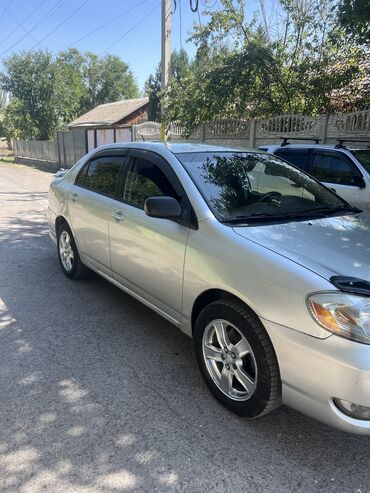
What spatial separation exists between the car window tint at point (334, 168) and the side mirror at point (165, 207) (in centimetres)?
462

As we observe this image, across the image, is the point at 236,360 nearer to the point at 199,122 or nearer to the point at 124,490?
the point at 124,490

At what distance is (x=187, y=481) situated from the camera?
7.45ft

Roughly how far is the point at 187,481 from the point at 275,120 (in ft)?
34.7

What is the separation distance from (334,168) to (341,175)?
0.64ft

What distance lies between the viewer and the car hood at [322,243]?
245 centimetres

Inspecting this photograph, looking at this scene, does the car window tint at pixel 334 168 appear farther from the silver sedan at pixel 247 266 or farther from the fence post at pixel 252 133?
the fence post at pixel 252 133

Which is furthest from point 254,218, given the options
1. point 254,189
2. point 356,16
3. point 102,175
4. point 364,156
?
point 356,16

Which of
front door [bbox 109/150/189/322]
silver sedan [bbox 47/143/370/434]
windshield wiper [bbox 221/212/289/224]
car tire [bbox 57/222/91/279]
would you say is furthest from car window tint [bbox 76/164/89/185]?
windshield wiper [bbox 221/212/289/224]

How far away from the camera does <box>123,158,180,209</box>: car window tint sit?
11.6 feet

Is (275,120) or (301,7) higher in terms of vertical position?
(301,7)

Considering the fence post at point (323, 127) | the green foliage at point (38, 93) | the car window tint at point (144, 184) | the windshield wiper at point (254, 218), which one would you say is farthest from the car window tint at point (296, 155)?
the green foliage at point (38, 93)

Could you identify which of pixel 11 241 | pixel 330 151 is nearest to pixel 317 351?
pixel 330 151

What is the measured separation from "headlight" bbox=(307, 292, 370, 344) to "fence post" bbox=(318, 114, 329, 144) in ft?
29.0

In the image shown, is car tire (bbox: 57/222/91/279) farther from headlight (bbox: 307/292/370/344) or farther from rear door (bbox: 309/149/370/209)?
rear door (bbox: 309/149/370/209)
